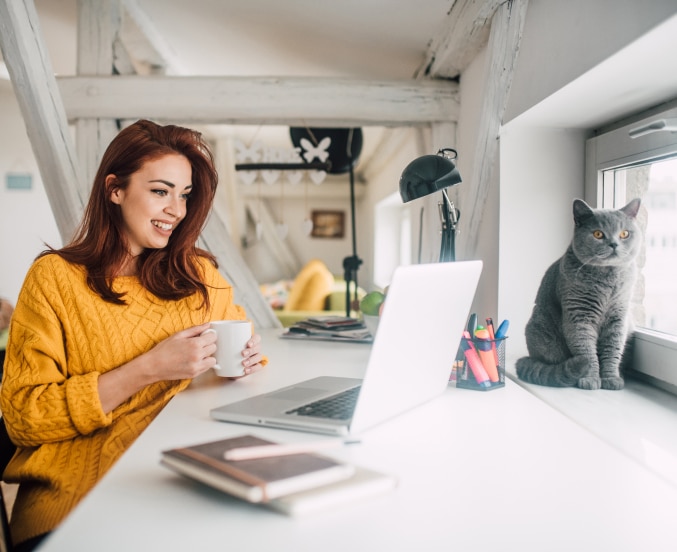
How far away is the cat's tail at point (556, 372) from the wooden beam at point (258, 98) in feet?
3.86

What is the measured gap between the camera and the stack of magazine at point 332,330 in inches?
69.7

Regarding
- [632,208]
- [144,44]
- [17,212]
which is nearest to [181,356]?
[632,208]

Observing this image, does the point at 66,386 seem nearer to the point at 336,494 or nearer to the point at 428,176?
the point at 336,494

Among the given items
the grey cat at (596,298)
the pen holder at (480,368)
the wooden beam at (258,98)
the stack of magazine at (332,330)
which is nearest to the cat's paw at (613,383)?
the grey cat at (596,298)

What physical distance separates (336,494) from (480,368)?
612mm

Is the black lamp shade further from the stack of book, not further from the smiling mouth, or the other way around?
the stack of book

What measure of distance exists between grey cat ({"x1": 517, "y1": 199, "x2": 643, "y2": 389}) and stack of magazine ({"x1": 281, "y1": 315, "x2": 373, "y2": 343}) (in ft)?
2.00

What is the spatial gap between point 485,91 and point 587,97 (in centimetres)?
45

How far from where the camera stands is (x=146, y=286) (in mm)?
1325

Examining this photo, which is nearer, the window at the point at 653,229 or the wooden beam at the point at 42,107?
the window at the point at 653,229

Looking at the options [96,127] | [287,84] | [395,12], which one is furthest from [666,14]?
[96,127]

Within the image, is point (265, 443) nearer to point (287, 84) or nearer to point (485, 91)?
point (485, 91)

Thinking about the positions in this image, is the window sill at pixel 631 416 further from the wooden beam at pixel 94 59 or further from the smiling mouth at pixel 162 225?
the wooden beam at pixel 94 59

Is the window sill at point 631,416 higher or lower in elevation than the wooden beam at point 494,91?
lower
